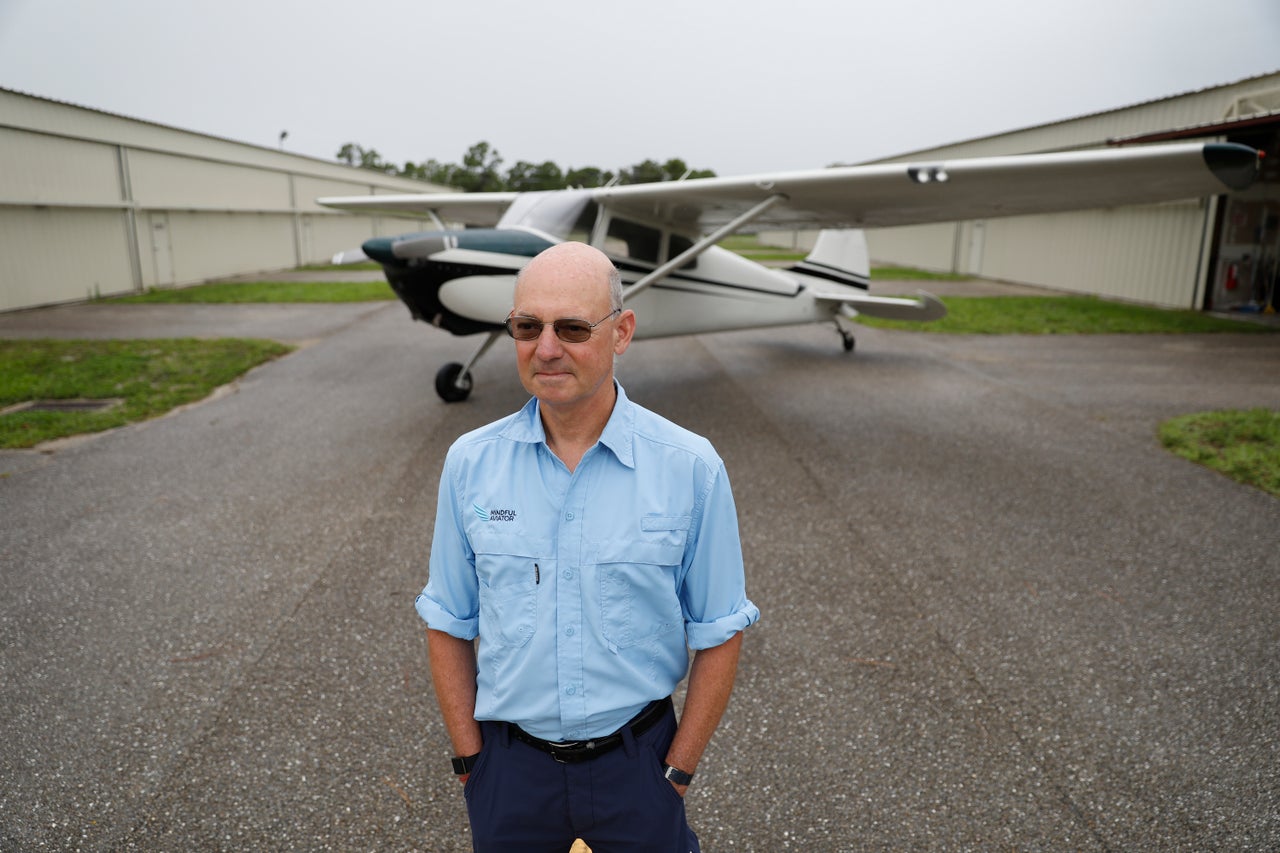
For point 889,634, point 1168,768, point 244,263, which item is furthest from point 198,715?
point 244,263

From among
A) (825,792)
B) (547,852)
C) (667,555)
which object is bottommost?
(825,792)

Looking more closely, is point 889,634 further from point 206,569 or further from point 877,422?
point 877,422

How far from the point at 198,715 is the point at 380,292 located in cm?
1842

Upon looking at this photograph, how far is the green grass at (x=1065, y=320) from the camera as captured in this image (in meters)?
14.3

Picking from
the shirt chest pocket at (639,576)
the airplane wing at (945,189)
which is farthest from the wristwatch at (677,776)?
the airplane wing at (945,189)

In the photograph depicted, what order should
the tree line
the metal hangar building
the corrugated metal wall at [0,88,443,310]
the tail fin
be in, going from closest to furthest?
1. the tail fin
2. the metal hangar building
3. the corrugated metal wall at [0,88,443,310]
4. the tree line

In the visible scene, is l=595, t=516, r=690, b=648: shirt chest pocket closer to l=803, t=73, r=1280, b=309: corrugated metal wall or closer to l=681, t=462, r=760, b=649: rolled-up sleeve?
l=681, t=462, r=760, b=649: rolled-up sleeve

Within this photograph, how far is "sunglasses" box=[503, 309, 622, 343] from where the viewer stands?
1.48m

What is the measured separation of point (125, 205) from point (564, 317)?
76.4 feet

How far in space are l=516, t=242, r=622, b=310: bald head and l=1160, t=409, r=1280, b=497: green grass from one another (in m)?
5.97

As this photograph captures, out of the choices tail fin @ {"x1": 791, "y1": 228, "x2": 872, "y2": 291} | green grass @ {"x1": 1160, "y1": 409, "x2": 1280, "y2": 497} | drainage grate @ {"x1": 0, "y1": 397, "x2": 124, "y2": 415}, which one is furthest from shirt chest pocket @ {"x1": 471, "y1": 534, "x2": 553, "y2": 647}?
tail fin @ {"x1": 791, "y1": 228, "x2": 872, "y2": 291}

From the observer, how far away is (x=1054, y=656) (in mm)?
3396

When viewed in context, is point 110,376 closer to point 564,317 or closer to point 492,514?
point 492,514

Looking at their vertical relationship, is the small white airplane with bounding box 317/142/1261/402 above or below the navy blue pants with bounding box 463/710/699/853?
above
